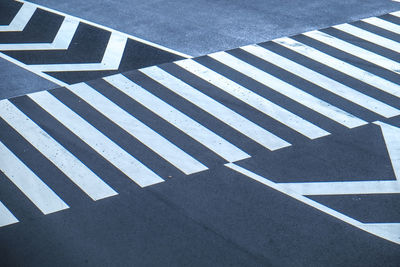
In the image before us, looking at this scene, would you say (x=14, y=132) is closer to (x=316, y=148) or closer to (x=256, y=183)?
(x=256, y=183)

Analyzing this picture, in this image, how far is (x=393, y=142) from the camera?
10.2 metres

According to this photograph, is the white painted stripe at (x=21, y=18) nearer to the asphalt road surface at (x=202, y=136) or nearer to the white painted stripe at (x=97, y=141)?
the asphalt road surface at (x=202, y=136)

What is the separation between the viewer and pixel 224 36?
14484mm

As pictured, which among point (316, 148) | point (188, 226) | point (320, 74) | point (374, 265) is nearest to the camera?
point (374, 265)

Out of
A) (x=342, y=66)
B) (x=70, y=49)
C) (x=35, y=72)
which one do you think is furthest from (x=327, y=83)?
(x=35, y=72)

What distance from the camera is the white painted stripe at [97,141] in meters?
9.41

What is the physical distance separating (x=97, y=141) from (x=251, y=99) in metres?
3.16

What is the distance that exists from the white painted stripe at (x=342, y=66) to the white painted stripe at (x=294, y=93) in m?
1.03

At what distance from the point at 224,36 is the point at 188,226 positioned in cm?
724

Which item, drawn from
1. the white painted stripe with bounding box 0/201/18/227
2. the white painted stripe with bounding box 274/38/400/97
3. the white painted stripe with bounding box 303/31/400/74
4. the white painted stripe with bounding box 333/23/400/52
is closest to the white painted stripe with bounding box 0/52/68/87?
the white painted stripe with bounding box 0/201/18/227

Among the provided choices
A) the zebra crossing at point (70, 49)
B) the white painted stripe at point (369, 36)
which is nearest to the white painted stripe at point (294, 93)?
the zebra crossing at point (70, 49)

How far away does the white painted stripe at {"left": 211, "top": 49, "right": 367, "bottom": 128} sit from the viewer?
10906mm

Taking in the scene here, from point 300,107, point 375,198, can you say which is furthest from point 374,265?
point 300,107

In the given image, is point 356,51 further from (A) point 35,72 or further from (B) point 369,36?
(A) point 35,72
